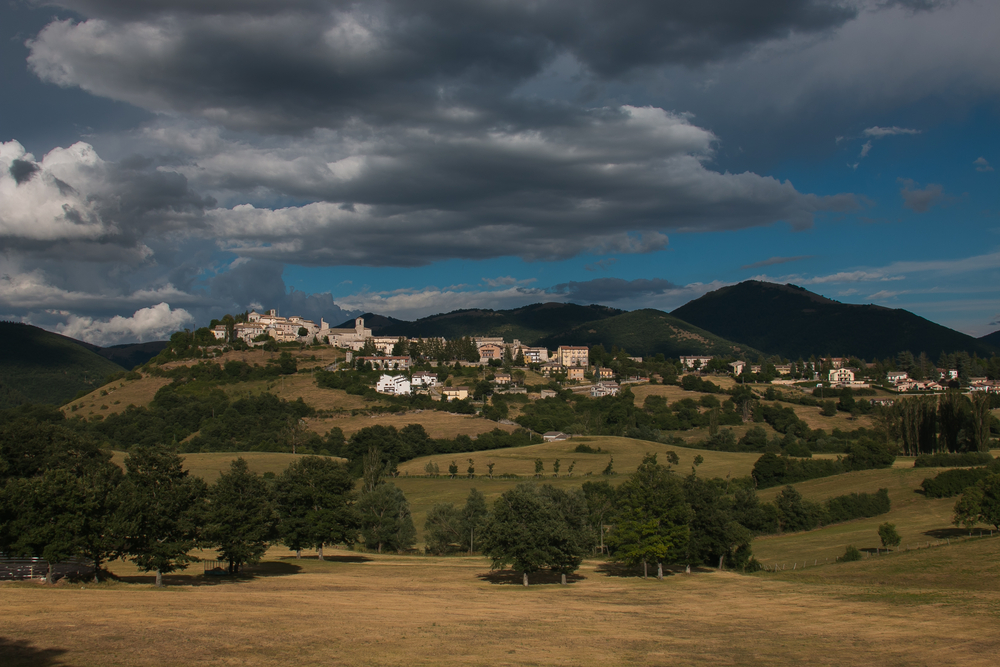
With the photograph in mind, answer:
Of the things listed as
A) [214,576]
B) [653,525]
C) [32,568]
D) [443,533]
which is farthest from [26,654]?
[443,533]

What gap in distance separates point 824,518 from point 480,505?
38895 millimetres

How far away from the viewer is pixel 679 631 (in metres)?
28.5

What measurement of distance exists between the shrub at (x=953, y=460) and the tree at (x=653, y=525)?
63057mm

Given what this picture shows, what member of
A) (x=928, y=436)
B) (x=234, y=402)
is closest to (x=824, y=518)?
(x=928, y=436)

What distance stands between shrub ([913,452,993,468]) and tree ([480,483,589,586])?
73.1 meters

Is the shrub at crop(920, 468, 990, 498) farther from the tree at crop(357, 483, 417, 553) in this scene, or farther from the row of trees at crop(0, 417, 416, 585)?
the row of trees at crop(0, 417, 416, 585)

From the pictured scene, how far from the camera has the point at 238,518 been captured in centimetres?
4056

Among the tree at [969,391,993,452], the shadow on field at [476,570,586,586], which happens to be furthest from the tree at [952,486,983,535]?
the tree at [969,391,993,452]

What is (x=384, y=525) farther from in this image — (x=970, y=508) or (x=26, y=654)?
(x=970, y=508)

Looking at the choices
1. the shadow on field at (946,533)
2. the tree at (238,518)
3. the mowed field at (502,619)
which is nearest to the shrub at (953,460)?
the shadow on field at (946,533)

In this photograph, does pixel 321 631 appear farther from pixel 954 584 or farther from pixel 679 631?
pixel 954 584

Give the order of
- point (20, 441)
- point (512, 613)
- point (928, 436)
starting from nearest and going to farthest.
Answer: point (512, 613) < point (20, 441) < point (928, 436)

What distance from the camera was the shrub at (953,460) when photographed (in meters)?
92.1

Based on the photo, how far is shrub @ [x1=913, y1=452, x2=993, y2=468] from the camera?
92.1 metres
